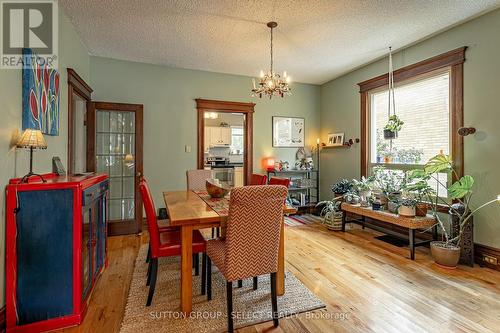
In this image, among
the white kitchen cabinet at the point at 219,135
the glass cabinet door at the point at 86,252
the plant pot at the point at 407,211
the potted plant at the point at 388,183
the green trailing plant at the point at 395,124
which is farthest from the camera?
the white kitchen cabinet at the point at 219,135

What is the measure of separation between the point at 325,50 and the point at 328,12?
3.58 ft

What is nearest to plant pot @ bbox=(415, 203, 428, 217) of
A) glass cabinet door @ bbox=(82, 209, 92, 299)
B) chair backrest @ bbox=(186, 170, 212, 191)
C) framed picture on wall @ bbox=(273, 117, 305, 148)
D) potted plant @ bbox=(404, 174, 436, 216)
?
potted plant @ bbox=(404, 174, 436, 216)

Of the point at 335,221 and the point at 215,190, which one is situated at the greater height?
the point at 215,190

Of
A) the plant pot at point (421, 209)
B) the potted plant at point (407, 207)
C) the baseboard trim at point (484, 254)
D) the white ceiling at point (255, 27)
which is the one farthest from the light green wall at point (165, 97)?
the baseboard trim at point (484, 254)

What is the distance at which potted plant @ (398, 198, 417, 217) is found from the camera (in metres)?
3.22

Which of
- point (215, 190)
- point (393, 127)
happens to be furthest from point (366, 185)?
point (215, 190)

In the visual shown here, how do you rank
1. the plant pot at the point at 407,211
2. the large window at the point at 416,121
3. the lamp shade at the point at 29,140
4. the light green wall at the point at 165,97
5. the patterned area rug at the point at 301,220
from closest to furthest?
the lamp shade at the point at 29,140
the plant pot at the point at 407,211
the large window at the point at 416,121
the light green wall at the point at 165,97
the patterned area rug at the point at 301,220

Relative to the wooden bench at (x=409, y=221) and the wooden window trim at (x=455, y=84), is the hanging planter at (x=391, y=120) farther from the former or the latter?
the wooden bench at (x=409, y=221)

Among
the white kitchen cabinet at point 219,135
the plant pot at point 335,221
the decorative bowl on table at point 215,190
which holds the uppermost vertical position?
the white kitchen cabinet at point 219,135

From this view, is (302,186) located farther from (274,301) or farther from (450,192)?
(274,301)

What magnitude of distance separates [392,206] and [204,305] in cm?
289

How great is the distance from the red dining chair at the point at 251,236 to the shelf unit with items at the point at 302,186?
3.37 metres

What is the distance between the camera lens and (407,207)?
3238mm

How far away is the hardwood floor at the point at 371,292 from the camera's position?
1856 mm
